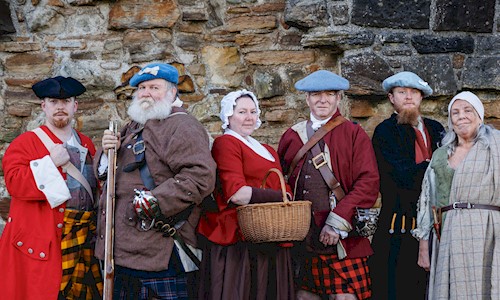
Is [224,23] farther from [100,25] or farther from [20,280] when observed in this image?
[20,280]

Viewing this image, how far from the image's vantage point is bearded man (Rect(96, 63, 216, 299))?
441 cm

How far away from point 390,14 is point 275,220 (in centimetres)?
216

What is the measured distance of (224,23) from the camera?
6.11 m

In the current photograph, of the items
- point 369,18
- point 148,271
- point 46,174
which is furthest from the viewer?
point 369,18

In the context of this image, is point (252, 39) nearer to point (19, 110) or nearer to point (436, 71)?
point (436, 71)

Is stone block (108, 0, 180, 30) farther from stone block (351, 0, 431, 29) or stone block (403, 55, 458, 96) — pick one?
stone block (403, 55, 458, 96)

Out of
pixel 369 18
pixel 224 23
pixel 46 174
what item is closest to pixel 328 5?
pixel 369 18

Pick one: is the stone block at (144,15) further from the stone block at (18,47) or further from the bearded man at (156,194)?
the bearded man at (156,194)

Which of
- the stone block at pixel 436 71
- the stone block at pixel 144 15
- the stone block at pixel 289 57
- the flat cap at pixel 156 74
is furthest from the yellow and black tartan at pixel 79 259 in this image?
the stone block at pixel 436 71

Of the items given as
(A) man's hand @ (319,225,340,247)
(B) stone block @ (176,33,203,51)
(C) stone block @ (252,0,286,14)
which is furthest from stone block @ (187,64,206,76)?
(A) man's hand @ (319,225,340,247)

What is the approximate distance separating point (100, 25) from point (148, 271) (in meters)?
2.41

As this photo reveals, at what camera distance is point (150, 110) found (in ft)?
15.2

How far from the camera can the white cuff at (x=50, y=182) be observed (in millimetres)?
4750

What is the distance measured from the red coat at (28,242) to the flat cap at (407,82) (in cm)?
223
